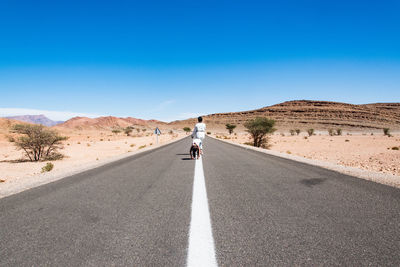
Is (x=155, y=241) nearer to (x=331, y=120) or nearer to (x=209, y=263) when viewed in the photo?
(x=209, y=263)

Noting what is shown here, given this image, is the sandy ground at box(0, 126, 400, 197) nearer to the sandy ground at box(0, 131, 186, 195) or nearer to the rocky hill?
the sandy ground at box(0, 131, 186, 195)

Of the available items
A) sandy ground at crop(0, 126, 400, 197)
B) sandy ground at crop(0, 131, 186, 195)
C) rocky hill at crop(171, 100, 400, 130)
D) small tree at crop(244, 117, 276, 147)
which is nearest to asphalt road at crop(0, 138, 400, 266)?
sandy ground at crop(0, 126, 400, 197)

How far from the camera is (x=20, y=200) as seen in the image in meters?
4.62

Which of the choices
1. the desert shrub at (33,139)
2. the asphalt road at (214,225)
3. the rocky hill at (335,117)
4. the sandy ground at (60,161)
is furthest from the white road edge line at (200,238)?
the rocky hill at (335,117)

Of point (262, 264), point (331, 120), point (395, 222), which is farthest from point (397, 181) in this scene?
point (331, 120)

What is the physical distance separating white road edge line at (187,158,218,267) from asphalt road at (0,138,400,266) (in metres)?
0.07

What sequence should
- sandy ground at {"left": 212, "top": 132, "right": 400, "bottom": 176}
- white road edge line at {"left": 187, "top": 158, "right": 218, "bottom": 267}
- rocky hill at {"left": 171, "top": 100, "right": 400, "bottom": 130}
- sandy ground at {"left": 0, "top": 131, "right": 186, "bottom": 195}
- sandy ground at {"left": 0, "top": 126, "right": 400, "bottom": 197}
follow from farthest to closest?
rocky hill at {"left": 171, "top": 100, "right": 400, "bottom": 130}, sandy ground at {"left": 212, "top": 132, "right": 400, "bottom": 176}, sandy ground at {"left": 0, "top": 126, "right": 400, "bottom": 197}, sandy ground at {"left": 0, "top": 131, "right": 186, "bottom": 195}, white road edge line at {"left": 187, "top": 158, "right": 218, "bottom": 267}

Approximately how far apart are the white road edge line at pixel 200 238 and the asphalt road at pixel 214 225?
0.07 meters

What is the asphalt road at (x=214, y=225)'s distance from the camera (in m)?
2.33

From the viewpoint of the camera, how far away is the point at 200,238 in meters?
2.74

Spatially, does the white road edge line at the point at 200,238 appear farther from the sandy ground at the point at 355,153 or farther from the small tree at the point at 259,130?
the small tree at the point at 259,130

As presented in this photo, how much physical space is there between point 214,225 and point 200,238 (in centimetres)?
46

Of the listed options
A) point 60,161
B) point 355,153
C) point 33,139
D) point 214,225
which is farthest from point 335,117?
point 214,225

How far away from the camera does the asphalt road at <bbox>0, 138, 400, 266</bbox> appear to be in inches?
91.8
